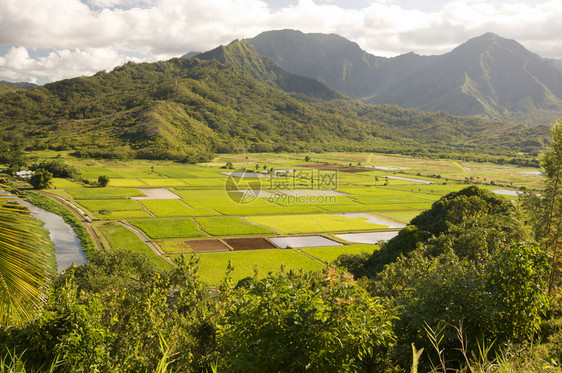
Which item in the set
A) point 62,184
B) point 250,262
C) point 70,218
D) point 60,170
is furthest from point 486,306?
point 60,170

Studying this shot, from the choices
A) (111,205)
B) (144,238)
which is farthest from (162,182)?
(144,238)

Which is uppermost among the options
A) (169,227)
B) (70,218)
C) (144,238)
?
(70,218)

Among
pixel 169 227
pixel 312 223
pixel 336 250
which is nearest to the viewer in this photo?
pixel 336 250

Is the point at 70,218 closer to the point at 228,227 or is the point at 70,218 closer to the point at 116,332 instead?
the point at 228,227

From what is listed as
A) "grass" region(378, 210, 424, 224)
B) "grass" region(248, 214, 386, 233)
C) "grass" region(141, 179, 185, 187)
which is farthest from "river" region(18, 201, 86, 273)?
"grass" region(378, 210, 424, 224)

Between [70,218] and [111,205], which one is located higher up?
[111,205]

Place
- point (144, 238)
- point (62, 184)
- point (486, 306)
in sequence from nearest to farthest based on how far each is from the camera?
point (486, 306) < point (144, 238) < point (62, 184)

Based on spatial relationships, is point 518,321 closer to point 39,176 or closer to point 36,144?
point 39,176

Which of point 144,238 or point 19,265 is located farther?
point 144,238
